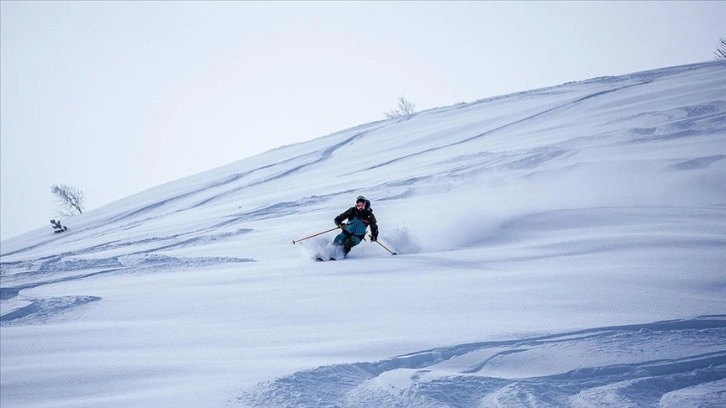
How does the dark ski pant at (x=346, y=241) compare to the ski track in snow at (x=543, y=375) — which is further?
the dark ski pant at (x=346, y=241)

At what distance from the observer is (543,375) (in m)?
2.67

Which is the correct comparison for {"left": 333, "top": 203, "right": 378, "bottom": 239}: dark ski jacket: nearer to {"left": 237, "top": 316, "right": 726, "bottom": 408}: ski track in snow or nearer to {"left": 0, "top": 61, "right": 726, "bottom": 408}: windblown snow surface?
{"left": 0, "top": 61, "right": 726, "bottom": 408}: windblown snow surface

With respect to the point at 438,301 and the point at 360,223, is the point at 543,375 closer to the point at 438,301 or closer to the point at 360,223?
the point at 438,301

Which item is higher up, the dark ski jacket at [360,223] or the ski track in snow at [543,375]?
the dark ski jacket at [360,223]

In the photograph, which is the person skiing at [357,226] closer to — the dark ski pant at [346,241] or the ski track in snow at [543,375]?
the dark ski pant at [346,241]

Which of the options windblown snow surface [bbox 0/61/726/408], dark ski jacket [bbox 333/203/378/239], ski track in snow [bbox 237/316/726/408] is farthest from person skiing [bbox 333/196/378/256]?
ski track in snow [bbox 237/316/726/408]

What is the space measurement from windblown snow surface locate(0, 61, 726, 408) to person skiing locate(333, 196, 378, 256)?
336mm

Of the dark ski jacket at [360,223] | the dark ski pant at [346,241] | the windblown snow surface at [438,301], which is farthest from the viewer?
the dark ski jacket at [360,223]

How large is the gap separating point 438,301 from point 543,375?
1600mm

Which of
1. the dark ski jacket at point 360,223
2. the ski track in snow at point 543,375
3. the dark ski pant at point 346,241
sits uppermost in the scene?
the dark ski jacket at point 360,223

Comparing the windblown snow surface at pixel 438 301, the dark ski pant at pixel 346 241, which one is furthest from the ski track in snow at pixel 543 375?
the dark ski pant at pixel 346 241

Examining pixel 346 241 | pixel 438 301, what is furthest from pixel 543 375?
pixel 346 241

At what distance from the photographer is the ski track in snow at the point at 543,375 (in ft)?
7.98

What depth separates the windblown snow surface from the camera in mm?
2699
